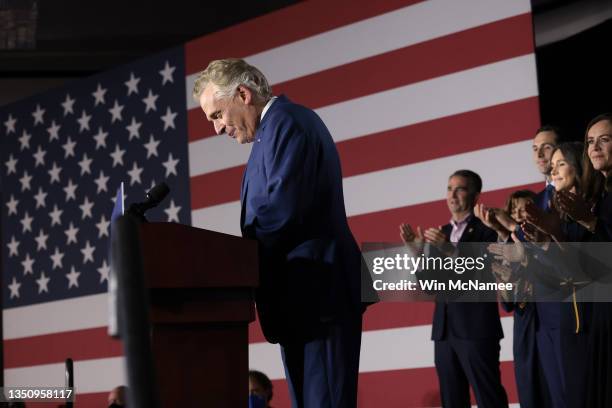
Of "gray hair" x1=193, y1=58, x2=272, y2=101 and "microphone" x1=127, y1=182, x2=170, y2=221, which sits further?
"gray hair" x1=193, y1=58, x2=272, y2=101

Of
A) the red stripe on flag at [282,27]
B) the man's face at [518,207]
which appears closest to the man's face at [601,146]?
the man's face at [518,207]

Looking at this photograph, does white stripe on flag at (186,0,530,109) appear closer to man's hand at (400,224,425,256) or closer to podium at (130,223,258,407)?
man's hand at (400,224,425,256)

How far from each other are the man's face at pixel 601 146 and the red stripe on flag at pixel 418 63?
1.87m

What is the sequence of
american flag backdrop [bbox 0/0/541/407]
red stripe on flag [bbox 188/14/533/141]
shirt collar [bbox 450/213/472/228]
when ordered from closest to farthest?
shirt collar [bbox 450/213/472/228] → red stripe on flag [bbox 188/14/533/141] → american flag backdrop [bbox 0/0/541/407]

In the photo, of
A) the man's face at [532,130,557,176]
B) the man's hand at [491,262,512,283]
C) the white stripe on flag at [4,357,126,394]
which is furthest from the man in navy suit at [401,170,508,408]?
the white stripe on flag at [4,357,126,394]

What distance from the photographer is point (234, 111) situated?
2283 millimetres

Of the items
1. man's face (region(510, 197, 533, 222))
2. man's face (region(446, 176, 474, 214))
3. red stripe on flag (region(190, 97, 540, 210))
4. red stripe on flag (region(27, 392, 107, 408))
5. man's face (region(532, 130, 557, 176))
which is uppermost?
red stripe on flag (region(190, 97, 540, 210))

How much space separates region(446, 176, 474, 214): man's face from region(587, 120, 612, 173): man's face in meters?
1.42

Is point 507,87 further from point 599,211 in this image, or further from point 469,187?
point 599,211

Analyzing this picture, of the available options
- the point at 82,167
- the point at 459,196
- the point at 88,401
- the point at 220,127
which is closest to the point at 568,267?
the point at 459,196

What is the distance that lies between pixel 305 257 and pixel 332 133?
12.3 ft

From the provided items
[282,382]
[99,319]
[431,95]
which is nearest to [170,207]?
[99,319]

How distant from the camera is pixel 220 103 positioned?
7.47 feet

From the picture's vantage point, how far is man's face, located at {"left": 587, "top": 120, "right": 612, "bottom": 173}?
10.0 feet
